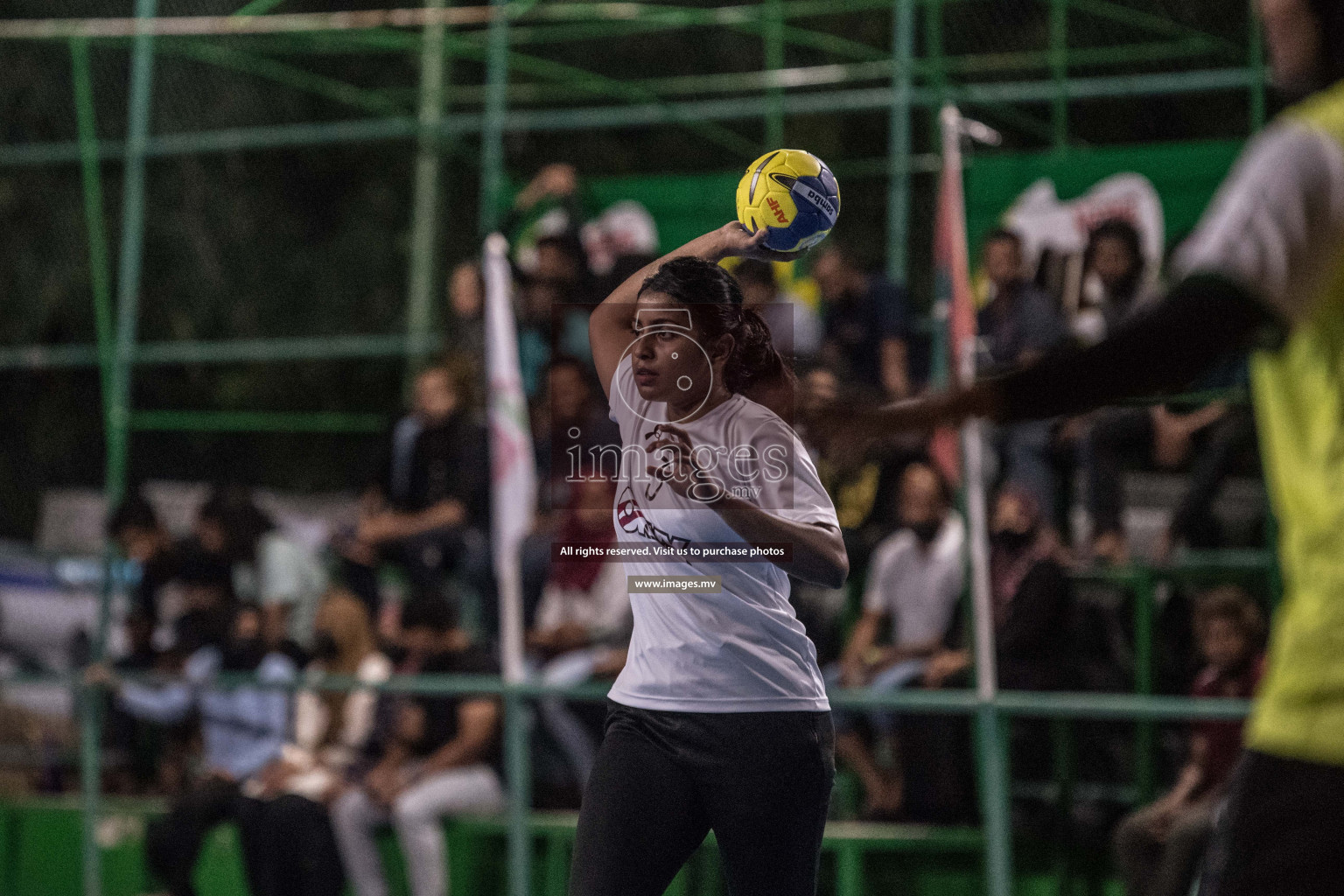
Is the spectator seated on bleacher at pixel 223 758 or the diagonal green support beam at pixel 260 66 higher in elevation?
the diagonal green support beam at pixel 260 66

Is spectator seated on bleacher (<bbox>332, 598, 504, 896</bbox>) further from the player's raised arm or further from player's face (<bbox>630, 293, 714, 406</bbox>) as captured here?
player's face (<bbox>630, 293, 714, 406</bbox>)

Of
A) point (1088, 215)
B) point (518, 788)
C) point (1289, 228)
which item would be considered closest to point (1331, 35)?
point (1289, 228)

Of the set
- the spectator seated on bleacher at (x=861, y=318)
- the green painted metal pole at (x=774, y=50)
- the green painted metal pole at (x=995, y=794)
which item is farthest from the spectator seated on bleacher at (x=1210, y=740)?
the green painted metal pole at (x=774, y=50)

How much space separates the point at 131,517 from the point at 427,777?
2.33 meters

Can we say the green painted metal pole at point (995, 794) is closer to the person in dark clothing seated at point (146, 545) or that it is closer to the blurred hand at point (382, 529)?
the blurred hand at point (382, 529)

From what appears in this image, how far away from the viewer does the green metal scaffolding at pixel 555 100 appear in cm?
815

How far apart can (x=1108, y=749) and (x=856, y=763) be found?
1.17m

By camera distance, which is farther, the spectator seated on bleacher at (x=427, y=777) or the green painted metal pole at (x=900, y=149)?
the green painted metal pole at (x=900, y=149)

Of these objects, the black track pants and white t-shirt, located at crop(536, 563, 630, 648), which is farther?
white t-shirt, located at crop(536, 563, 630, 648)

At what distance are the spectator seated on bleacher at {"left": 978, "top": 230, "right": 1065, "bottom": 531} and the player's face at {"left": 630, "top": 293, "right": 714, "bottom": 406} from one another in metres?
4.52

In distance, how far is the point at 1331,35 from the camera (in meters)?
2.08

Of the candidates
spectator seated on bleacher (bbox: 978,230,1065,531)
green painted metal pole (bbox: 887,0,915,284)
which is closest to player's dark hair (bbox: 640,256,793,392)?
spectator seated on bleacher (bbox: 978,230,1065,531)

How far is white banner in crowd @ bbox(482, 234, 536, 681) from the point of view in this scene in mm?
6016

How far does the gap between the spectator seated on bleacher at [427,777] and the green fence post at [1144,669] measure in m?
2.74
